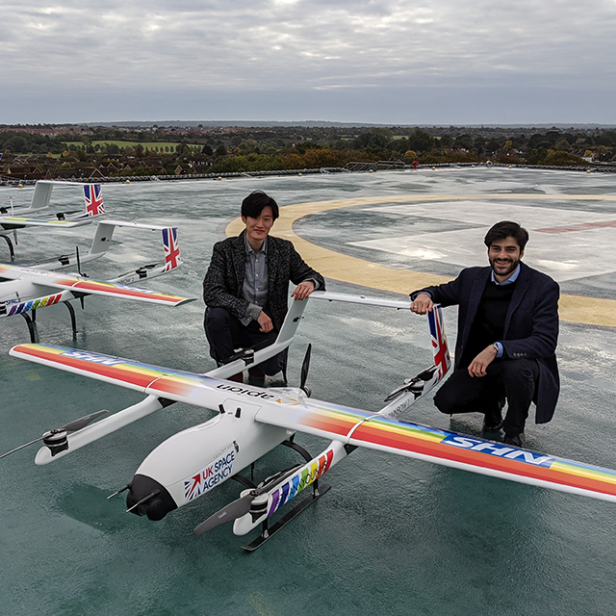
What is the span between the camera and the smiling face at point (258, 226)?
6160 mm

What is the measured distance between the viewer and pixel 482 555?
4.19 metres

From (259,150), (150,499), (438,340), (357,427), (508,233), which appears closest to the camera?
(150,499)

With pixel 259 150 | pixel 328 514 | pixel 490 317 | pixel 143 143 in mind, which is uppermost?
pixel 143 143

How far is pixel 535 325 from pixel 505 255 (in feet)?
2.30

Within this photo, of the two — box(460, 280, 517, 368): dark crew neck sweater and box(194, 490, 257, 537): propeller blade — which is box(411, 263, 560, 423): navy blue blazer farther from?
box(194, 490, 257, 537): propeller blade

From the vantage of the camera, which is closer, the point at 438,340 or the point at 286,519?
the point at 286,519

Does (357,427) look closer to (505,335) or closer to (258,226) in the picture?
(505,335)

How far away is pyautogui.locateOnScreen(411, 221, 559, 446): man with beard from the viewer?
5086mm

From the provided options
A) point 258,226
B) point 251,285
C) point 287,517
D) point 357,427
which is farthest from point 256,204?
point 287,517

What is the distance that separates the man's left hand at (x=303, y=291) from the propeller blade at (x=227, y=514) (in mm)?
2727

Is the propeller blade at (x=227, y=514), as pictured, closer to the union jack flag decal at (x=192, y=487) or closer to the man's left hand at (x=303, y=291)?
the union jack flag decal at (x=192, y=487)

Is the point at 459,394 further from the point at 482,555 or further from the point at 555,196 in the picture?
the point at 555,196

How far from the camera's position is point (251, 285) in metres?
6.59

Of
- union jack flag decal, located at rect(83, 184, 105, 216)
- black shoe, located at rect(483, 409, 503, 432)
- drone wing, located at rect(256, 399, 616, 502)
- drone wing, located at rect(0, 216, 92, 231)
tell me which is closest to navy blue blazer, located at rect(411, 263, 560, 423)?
black shoe, located at rect(483, 409, 503, 432)
